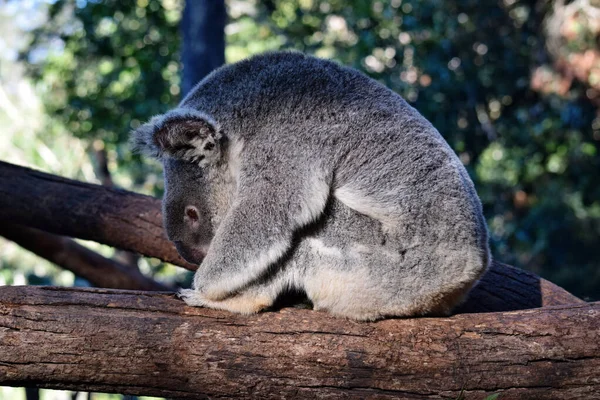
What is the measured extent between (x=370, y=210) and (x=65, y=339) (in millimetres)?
1356

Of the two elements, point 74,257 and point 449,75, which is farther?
point 449,75

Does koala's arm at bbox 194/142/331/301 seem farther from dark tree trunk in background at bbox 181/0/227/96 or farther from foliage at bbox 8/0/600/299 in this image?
foliage at bbox 8/0/600/299

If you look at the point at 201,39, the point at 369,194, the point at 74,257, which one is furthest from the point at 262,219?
the point at 201,39

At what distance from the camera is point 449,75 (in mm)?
6832

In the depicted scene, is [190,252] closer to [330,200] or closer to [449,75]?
[330,200]

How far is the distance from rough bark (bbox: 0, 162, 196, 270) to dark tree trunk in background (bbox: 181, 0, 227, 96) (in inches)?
57.8

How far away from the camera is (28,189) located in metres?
4.63

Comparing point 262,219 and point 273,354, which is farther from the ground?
point 262,219

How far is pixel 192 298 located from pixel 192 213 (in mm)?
597

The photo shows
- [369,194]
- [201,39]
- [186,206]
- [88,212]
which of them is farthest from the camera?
[201,39]

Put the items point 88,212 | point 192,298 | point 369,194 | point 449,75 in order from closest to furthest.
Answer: point 192,298, point 369,194, point 88,212, point 449,75

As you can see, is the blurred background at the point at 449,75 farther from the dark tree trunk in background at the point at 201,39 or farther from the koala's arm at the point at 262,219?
the koala's arm at the point at 262,219

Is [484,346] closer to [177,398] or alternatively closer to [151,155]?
[177,398]

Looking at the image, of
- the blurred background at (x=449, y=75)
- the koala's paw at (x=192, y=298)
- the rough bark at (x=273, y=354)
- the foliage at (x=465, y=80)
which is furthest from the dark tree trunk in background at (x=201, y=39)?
the rough bark at (x=273, y=354)
